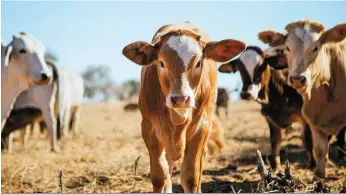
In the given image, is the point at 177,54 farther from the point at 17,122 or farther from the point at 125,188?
the point at 17,122

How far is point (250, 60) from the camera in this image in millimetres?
6840

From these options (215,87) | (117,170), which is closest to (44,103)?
(117,170)

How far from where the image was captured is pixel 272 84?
716 centimetres

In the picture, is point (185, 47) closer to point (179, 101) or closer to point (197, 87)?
point (197, 87)

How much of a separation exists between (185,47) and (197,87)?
0.37 meters

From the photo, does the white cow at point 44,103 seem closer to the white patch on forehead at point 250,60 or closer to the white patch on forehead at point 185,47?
the white patch on forehead at point 250,60

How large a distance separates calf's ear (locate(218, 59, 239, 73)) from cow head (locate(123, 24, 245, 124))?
3.08m

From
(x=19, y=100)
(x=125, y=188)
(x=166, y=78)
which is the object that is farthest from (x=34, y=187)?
(x=19, y=100)

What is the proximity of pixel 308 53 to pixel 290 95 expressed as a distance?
167cm

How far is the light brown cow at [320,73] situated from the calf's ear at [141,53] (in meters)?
2.02

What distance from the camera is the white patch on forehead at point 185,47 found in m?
3.65

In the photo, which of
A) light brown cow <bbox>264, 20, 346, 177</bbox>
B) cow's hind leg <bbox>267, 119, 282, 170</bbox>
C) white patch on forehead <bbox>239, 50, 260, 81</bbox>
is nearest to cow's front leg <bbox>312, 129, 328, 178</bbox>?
light brown cow <bbox>264, 20, 346, 177</bbox>

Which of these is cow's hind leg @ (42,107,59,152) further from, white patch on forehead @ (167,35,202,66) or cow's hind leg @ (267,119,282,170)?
white patch on forehead @ (167,35,202,66)

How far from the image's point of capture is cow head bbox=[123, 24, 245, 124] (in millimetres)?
3537
